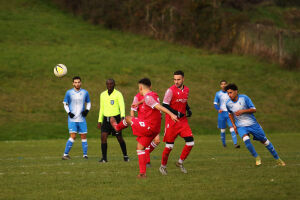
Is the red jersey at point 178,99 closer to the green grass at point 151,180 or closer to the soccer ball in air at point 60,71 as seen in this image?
the green grass at point 151,180

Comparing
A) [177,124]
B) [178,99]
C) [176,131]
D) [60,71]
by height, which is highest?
[60,71]

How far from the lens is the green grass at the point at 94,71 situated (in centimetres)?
3284

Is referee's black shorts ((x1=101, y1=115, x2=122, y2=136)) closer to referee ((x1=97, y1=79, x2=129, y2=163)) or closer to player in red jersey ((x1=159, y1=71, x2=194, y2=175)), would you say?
referee ((x1=97, y1=79, x2=129, y2=163))

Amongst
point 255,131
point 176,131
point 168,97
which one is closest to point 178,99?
point 168,97

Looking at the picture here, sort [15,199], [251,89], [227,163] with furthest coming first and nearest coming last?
1. [251,89]
2. [227,163]
3. [15,199]

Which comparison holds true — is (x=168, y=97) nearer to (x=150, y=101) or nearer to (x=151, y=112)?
(x=151, y=112)

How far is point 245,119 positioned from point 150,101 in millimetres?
3504

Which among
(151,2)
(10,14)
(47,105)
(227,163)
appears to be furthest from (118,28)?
(227,163)


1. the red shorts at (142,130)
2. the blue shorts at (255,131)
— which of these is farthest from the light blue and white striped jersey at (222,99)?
the red shorts at (142,130)

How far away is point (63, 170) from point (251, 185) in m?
4.80

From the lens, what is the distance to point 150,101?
11422 mm

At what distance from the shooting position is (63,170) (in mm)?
12953

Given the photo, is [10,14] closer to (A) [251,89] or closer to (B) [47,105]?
(B) [47,105]

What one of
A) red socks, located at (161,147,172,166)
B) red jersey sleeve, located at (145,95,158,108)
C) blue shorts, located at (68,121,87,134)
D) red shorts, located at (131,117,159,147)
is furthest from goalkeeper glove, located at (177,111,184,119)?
blue shorts, located at (68,121,87,134)
